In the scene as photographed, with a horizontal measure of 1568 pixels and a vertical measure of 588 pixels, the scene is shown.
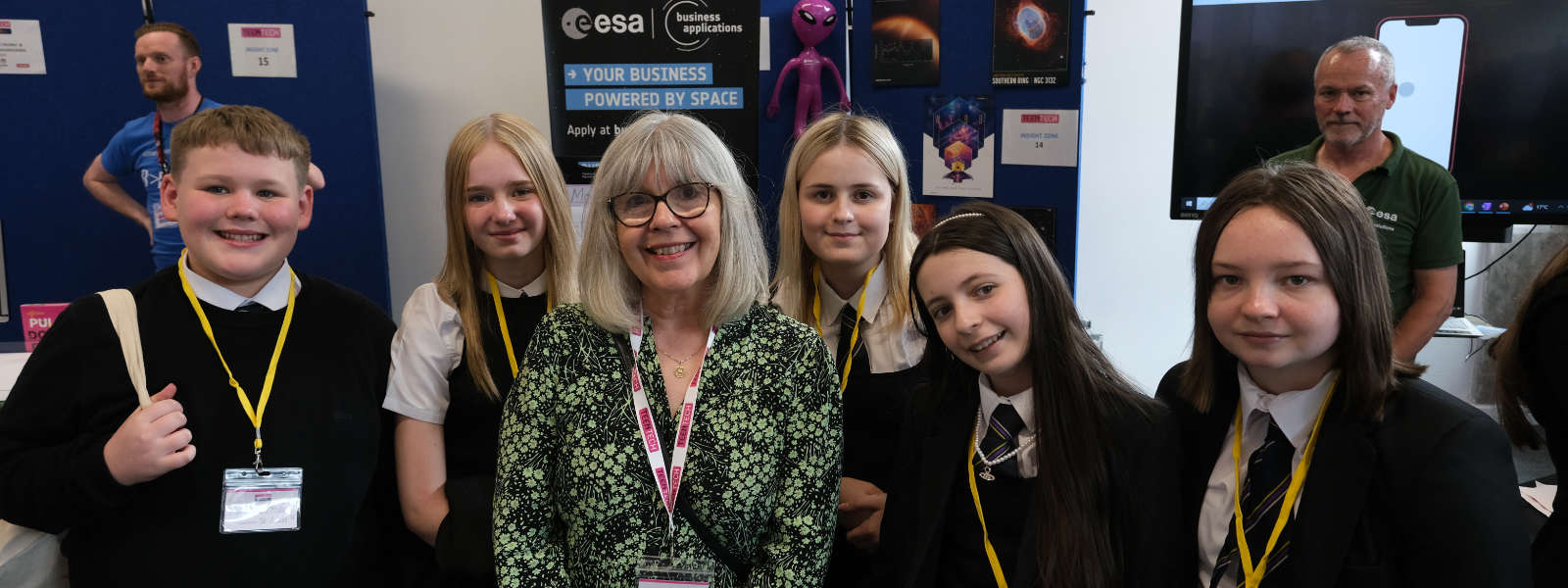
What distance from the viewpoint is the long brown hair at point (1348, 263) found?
1465 mm

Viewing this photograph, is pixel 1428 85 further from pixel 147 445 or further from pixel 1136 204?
pixel 147 445

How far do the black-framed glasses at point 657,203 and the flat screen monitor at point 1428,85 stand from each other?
3014 mm

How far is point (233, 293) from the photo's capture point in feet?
6.11

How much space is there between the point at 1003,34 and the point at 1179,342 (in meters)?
2.14

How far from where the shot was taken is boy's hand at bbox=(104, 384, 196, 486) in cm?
164

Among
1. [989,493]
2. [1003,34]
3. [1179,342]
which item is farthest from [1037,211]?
[989,493]

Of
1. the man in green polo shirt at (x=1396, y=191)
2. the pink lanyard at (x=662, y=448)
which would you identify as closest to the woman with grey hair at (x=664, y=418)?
the pink lanyard at (x=662, y=448)

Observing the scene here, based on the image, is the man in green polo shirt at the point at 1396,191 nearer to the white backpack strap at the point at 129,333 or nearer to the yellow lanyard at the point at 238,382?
the yellow lanyard at the point at 238,382

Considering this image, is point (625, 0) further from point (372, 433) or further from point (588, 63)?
point (372, 433)

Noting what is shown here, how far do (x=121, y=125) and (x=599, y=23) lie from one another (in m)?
2.19

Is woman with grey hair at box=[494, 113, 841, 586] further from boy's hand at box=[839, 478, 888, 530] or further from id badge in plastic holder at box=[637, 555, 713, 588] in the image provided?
boy's hand at box=[839, 478, 888, 530]

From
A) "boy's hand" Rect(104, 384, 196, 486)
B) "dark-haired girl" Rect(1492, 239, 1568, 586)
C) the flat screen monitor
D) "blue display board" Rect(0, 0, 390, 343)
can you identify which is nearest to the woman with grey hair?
"boy's hand" Rect(104, 384, 196, 486)

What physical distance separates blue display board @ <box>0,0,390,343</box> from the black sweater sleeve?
245 centimetres

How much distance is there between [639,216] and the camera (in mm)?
1660
